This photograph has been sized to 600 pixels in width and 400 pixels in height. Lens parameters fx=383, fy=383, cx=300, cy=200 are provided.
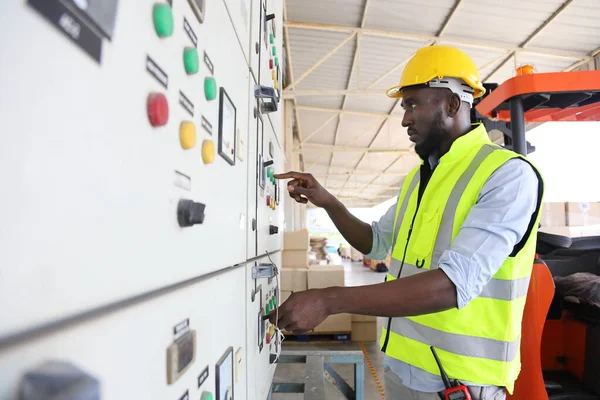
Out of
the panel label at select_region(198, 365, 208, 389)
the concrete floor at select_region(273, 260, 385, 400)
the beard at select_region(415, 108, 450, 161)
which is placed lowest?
the concrete floor at select_region(273, 260, 385, 400)

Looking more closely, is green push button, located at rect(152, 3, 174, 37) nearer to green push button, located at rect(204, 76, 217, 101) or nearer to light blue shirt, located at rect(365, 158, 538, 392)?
green push button, located at rect(204, 76, 217, 101)

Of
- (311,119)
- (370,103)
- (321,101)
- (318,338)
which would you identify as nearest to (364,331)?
(318,338)

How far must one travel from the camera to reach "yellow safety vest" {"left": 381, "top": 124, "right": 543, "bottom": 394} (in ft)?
4.07

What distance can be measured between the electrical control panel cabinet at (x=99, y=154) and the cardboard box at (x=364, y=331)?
4.92 m

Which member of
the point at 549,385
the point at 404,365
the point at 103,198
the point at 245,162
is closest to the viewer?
the point at 103,198

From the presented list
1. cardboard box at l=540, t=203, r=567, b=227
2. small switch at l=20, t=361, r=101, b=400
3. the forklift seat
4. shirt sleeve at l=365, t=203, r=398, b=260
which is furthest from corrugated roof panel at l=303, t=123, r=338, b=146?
small switch at l=20, t=361, r=101, b=400

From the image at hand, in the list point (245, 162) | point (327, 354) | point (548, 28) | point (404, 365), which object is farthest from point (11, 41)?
point (548, 28)

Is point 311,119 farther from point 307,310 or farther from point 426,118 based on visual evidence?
point 307,310

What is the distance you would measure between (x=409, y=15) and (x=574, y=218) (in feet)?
11.7

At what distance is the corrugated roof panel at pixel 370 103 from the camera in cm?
864

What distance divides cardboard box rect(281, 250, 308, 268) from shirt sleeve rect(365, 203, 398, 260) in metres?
3.69

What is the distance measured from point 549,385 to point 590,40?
18.4 feet

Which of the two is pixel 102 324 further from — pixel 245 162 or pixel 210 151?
pixel 245 162

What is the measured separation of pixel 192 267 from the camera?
629mm
